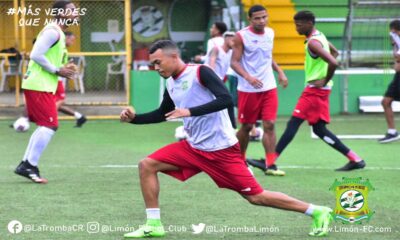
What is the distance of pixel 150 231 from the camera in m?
7.70

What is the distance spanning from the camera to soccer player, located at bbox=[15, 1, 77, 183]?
10.7 metres

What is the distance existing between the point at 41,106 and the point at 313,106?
3.38 metres

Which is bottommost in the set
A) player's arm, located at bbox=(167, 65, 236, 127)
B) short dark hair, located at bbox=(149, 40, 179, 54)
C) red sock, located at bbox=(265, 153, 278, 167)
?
red sock, located at bbox=(265, 153, 278, 167)

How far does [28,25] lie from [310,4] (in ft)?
21.6

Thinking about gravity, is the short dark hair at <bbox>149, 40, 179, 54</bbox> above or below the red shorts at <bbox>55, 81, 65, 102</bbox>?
above

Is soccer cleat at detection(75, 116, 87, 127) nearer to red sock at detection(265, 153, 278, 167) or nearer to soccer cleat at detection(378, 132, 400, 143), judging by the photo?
soccer cleat at detection(378, 132, 400, 143)

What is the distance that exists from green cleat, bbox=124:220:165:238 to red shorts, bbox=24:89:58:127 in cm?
347

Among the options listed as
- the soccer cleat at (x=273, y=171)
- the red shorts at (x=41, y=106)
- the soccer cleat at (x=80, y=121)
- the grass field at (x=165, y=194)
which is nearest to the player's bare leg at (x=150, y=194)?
the grass field at (x=165, y=194)

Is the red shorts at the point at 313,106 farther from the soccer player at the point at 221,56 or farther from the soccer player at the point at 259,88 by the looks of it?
the soccer player at the point at 221,56

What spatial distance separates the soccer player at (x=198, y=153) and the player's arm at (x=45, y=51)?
3.10 metres

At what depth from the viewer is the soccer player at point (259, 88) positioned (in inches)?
457

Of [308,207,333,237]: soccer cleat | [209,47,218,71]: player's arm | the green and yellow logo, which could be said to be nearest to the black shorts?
[209,47,218,71]: player's arm

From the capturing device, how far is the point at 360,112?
2045 cm

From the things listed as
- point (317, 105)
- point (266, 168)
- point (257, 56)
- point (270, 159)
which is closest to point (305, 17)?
point (257, 56)
